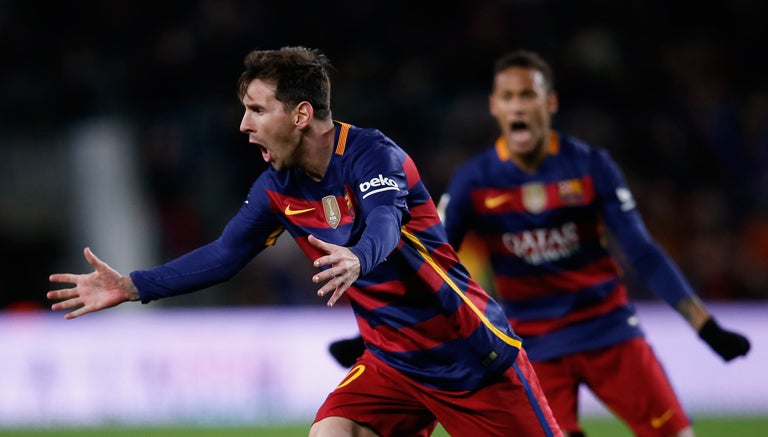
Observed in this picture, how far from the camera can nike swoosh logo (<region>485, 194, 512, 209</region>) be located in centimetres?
594

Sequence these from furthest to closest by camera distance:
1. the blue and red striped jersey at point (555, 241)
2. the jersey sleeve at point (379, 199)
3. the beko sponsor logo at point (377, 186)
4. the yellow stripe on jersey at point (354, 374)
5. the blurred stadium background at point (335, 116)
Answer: the blurred stadium background at point (335, 116), the blue and red striped jersey at point (555, 241), the yellow stripe on jersey at point (354, 374), the beko sponsor logo at point (377, 186), the jersey sleeve at point (379, 199)

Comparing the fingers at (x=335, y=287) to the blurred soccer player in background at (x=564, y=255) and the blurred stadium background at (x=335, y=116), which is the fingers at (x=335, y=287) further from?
the blurred stadium background at (x=335, y=116)

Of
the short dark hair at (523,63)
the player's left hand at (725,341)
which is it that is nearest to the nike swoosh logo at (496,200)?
the short dark hair at (523,63)

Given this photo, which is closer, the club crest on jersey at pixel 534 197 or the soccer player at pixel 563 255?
the soccer player at pixel 563 255

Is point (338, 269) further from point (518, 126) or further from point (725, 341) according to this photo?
point (518, 126)

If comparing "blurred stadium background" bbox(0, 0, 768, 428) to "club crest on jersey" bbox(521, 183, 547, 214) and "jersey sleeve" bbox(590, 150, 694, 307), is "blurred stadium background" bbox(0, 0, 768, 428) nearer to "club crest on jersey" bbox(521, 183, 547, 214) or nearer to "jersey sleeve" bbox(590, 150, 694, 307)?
"club crest on jersey" bbox(521, 183, 547, 214)

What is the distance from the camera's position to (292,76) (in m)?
4.41

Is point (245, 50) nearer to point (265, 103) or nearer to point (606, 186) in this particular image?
point (606, 186)

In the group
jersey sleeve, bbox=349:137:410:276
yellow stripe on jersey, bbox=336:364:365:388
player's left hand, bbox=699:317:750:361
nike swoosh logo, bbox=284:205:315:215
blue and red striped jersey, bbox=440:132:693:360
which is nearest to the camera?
jersey sleeve, bbox=349:137:410:276

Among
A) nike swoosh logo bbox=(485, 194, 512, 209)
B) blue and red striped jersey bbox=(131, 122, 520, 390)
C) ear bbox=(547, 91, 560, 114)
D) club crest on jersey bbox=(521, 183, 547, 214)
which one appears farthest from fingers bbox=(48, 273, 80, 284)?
ear bbox=(547, 91, 560, 114)

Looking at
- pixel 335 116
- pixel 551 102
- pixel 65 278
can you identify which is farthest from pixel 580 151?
pixel 335 116

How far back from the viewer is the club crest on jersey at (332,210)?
443 centimetres

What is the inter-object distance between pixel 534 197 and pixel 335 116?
259 inches

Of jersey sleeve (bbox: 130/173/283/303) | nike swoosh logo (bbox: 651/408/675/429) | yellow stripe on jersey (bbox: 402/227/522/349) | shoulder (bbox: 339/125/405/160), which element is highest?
Answer: shoulder (bbox: 339/125/405/160)
